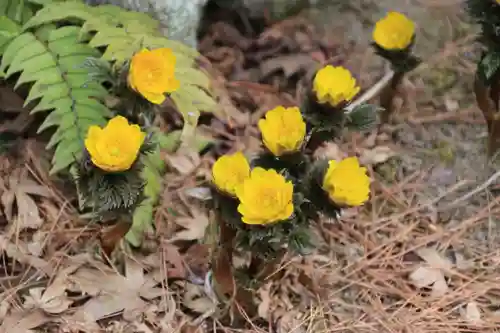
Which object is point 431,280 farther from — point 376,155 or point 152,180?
point 152,180

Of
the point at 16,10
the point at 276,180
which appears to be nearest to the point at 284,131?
the point at 276,180

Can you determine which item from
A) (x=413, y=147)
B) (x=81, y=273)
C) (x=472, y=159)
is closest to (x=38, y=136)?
(x=81, y=273)

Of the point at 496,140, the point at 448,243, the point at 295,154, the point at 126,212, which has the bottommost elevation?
the point at 448,243

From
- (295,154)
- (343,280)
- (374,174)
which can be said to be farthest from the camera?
(374,174)

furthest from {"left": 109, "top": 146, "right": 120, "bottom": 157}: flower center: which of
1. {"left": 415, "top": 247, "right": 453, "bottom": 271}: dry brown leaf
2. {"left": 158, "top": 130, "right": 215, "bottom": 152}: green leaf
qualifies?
{"left": 415, "top": 247, "right": 453, "bottom": 271}: dry brown leaf

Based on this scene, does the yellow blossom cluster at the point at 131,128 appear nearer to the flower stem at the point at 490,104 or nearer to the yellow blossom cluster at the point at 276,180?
the yellow blossom cluster at the point at 276,180

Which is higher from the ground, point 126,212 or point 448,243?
point 126,212

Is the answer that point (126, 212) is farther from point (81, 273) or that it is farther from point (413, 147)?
point (413, 147)
